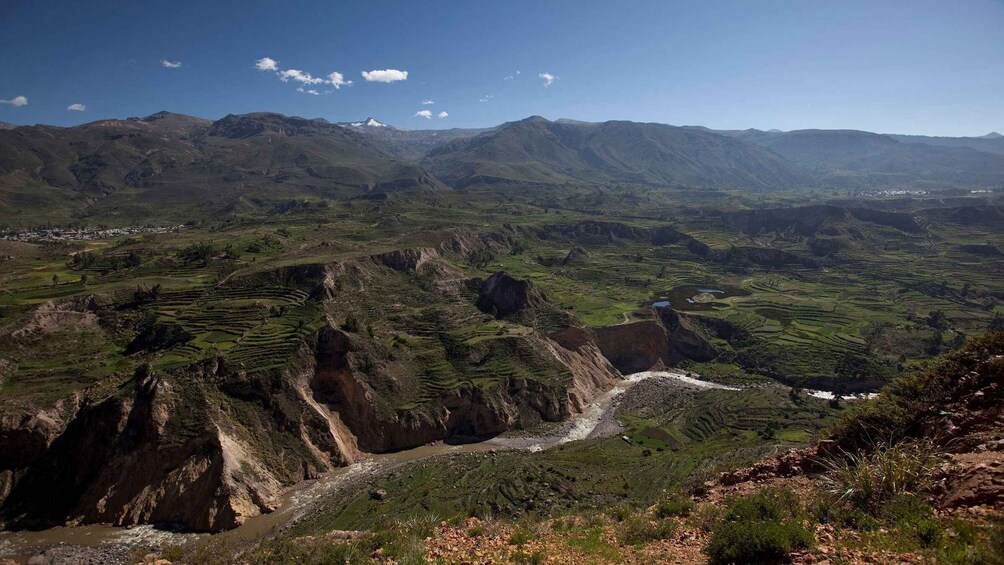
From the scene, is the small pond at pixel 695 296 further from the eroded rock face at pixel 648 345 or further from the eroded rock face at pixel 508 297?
the eroded rock face at pixel 508 297

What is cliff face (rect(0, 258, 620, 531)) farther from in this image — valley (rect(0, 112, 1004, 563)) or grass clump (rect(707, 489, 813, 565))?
grass clump (rect(707, 489, 813, 565))

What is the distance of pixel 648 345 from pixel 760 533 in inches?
2770

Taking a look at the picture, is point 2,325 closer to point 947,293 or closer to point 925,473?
point 925,473

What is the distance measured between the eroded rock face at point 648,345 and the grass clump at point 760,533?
64.8 meters

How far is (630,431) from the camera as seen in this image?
5831 cm

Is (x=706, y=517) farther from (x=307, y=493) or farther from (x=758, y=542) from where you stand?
(x=307, y=493)

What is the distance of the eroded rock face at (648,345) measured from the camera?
3152 inches

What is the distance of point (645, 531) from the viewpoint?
1689cm

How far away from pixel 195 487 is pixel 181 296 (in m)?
36.5

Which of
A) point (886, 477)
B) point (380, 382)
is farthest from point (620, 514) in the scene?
point (380, 382)

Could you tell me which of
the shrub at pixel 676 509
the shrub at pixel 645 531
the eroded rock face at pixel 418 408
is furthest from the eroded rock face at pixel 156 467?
the shrub at pixel 676 509

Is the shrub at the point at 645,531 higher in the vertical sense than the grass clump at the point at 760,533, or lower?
lower

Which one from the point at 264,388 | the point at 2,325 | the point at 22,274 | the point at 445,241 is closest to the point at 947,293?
the point at 445,241

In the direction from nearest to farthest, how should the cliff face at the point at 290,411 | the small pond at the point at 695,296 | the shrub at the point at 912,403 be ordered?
the shrub at the point at 912,403
the cliff face at the point at 290,411
the small pond at the point at 695,296
